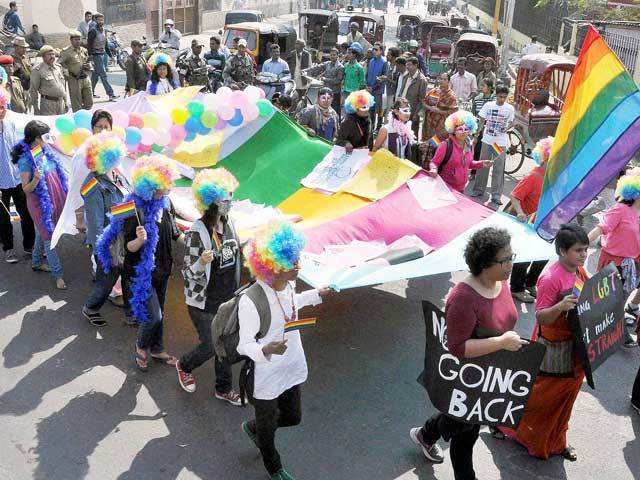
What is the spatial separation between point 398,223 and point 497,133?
4081mm

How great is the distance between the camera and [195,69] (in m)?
14.4

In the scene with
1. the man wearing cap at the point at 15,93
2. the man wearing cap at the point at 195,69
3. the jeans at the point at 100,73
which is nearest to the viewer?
the man wearing cap at the point at 15,93

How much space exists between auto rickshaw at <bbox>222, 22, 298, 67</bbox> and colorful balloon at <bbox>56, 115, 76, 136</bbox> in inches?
450

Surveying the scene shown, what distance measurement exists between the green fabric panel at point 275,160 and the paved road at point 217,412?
5.20ft

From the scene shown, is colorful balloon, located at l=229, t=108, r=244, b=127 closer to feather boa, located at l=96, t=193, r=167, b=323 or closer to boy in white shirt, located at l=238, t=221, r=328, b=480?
feather boa, located at l=96, t=193, r=167, b=323

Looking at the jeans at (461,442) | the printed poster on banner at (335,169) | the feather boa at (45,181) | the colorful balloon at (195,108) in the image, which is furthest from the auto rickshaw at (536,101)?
the jeans at (461,442)

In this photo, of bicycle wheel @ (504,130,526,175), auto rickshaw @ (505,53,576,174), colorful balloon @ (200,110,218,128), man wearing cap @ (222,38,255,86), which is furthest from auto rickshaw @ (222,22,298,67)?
colorful balloon @ (200,110,218,128)

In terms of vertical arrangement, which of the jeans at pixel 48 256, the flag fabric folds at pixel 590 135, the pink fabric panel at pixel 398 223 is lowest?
the jeans at pixel 48 256

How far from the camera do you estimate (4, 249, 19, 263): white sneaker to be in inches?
279

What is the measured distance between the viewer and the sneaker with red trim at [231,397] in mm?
4863

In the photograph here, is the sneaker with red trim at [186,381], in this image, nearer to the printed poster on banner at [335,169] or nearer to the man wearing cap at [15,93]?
the printed poster on banner at [335,169]

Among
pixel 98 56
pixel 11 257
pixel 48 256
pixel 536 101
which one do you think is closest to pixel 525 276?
pixel 48 256

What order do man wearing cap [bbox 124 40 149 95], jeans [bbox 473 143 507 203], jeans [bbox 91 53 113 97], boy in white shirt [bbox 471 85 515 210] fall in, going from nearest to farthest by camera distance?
1. boy in white shirt [bbox 471 85 515 210]
2. jeans [bbox 473 143 507 203]
3. man wearing cap [bbox 124 40 149 95]
4. jeans [bbox 91 53 113 97]

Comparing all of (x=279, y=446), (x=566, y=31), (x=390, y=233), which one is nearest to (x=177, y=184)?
(x=390, y=233)
